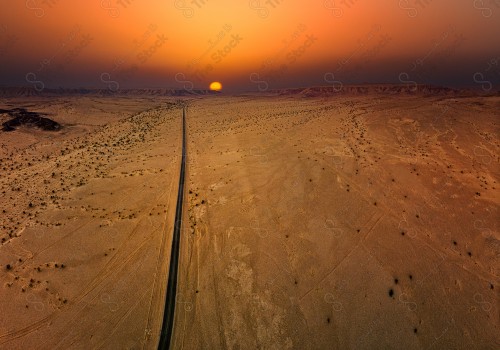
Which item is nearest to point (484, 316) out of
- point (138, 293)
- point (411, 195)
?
point (411, 195)

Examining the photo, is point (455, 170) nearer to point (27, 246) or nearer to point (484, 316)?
point (484, 316)

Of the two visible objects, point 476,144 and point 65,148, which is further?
point 65,148

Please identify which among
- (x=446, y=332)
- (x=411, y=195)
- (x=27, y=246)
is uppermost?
(x=411, y=195)

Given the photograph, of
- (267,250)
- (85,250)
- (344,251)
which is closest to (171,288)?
(267,250)

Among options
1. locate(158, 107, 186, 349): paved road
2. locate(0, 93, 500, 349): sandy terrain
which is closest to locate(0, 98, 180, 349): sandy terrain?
locate(0, 93, 500, 349): sandy terrain

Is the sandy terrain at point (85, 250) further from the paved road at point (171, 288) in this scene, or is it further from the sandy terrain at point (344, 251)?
the sandy terrain at point (344, 251)

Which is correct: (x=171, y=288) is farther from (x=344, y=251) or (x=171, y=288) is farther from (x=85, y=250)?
(x=344, y=251)

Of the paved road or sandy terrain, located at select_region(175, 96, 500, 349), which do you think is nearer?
the paved road

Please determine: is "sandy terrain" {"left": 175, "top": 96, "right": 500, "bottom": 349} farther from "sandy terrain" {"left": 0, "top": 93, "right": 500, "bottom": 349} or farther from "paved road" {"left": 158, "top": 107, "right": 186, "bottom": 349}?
"paved road" {"left": 158, "top": 107, "right": 186, "bottom": 349}
